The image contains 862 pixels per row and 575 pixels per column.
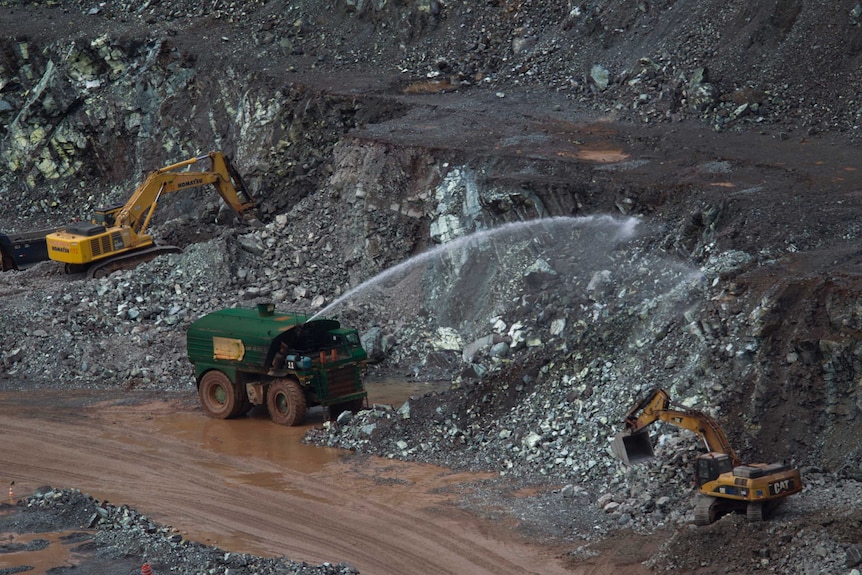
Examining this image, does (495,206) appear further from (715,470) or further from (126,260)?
(715,470)

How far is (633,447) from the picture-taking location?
17.9 m

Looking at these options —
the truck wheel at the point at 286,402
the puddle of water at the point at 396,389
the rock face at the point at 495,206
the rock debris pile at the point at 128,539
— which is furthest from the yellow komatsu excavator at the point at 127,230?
the rock debris pile at the point at 128,539

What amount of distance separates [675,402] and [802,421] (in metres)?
2.02

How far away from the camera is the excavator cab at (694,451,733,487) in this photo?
16812 mm

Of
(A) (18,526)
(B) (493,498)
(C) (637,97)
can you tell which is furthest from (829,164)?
(A) (18,526)

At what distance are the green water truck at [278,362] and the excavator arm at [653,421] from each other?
22.4 feet

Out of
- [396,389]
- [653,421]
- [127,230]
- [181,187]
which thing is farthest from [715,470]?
[127,230]

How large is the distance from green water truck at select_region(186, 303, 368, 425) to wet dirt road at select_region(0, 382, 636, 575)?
520 millimetres

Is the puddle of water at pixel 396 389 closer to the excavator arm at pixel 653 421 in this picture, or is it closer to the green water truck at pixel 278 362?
the green water truck at pixel 278 362

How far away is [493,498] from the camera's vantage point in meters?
19.2

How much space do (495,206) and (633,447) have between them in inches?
428

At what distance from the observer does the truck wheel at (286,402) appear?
23.3m

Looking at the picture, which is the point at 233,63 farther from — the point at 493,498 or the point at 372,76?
the point at 493,498

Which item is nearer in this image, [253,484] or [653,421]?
[653,421]
